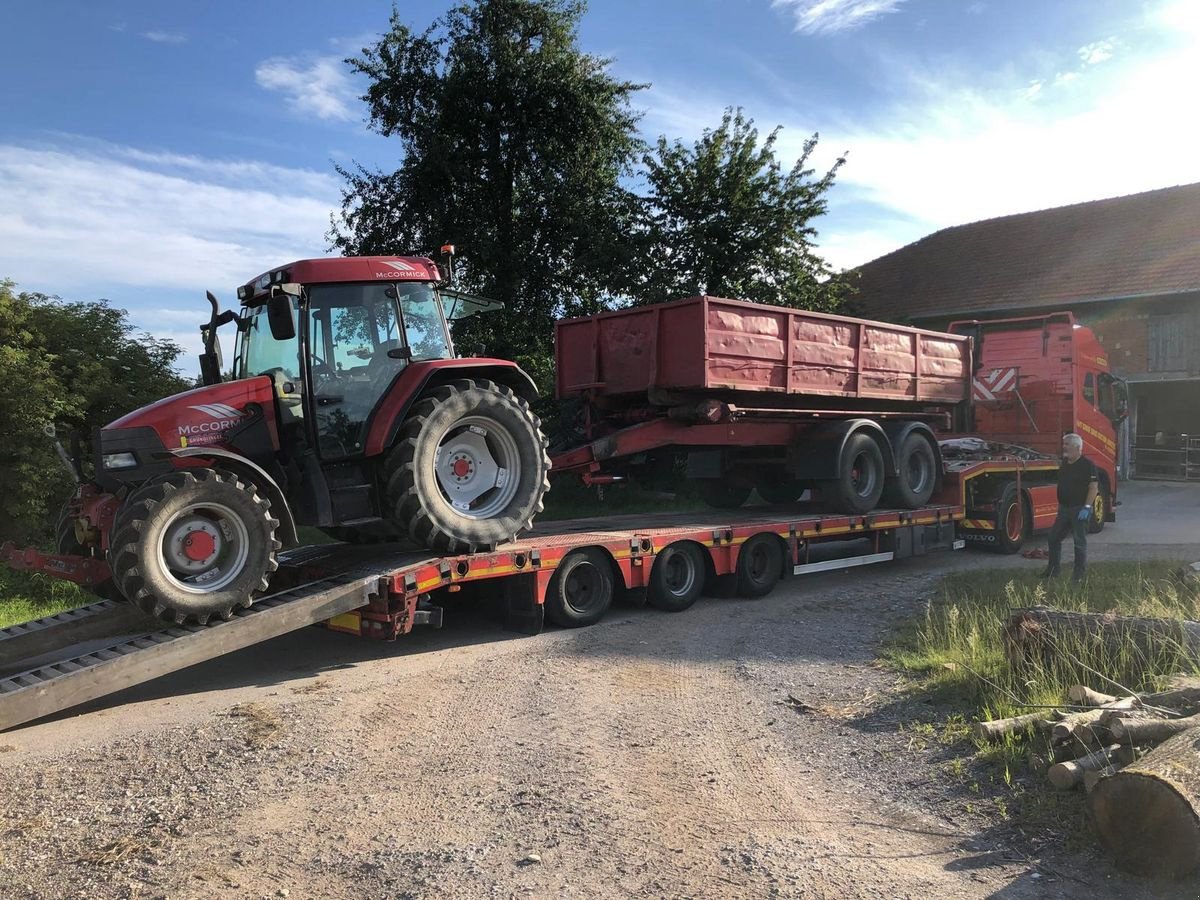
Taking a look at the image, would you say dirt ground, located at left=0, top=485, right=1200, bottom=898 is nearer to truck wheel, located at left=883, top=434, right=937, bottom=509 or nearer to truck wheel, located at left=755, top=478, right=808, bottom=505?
truck wheel, located at left=883, top=434, right=937, bottom=509

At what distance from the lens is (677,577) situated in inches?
341

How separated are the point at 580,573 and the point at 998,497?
7.38 metres

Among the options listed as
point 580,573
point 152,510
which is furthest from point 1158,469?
point 152,510

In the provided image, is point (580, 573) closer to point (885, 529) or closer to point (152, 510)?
point (152, 510)

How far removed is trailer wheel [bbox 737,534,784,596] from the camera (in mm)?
9094

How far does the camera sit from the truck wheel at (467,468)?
624 cm

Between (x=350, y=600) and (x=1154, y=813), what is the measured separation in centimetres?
472

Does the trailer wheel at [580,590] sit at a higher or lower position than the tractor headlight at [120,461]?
lower

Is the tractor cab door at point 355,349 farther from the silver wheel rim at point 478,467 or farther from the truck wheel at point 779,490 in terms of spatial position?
the truck wheel at point 779,490

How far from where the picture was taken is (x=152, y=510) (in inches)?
201

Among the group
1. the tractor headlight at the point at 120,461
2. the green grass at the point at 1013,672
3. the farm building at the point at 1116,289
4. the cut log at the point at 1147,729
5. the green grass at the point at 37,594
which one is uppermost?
the farm building at the point at 1116,289

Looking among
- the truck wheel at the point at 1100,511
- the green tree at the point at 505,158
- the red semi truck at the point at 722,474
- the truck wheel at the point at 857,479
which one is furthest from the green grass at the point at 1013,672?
the green tree at the point at 505,158

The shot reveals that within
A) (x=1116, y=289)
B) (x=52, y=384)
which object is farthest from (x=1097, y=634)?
(x=1116, y=289)

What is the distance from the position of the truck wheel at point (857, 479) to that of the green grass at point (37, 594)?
8.64 m
